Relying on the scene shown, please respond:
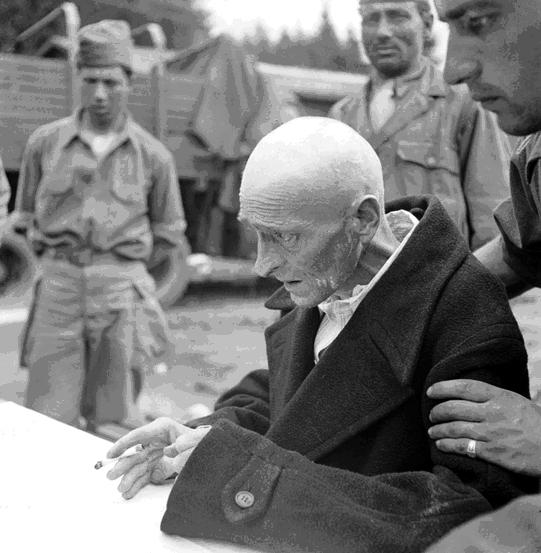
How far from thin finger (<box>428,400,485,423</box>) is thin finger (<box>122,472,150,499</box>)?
0.54 metres

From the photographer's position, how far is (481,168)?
3246 millimetres

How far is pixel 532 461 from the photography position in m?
1.26

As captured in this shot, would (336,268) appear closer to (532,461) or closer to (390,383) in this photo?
(390,383)

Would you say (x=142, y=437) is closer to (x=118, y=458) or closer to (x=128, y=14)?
(x=118, y=458)

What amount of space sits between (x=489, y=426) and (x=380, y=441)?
0.19 meters

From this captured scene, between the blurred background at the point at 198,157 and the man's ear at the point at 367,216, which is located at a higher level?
the man's ear at the point at 367,216

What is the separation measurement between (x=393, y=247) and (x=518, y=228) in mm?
460

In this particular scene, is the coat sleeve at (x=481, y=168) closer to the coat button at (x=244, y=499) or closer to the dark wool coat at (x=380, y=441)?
the dark wool coat at (x=380, y=441)

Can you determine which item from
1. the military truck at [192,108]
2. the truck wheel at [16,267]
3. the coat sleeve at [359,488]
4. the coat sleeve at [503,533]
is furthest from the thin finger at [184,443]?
the military truck at [192,108]

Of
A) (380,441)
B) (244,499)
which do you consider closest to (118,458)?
(244,499)

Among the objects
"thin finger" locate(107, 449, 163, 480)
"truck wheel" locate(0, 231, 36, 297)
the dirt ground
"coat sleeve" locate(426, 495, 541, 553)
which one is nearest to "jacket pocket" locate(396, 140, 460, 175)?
the dirt ground

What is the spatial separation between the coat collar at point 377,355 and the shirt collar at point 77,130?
308 cm

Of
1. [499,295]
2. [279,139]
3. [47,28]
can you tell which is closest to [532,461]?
[499,295]

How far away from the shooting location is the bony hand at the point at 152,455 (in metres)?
1.46
